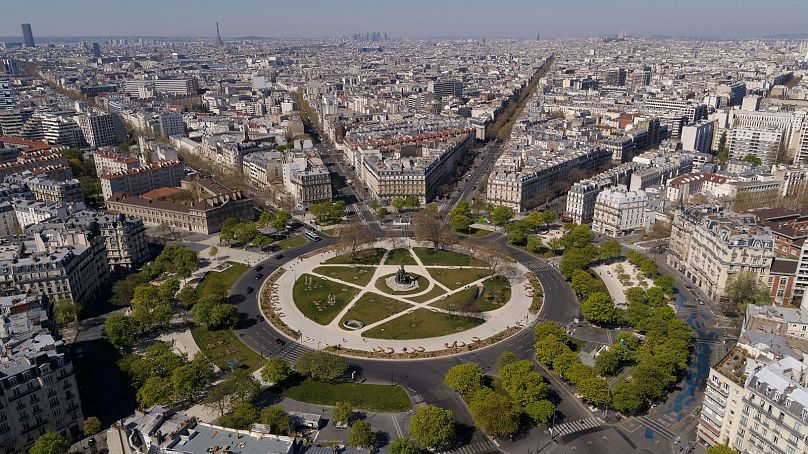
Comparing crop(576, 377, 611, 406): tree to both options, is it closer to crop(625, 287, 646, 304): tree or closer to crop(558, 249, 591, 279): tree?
crop(625, 287, 646, 304): tree

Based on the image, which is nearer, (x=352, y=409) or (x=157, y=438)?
(x=157, y=438)

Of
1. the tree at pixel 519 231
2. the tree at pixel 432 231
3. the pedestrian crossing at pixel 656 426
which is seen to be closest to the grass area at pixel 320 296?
the tree at pixel 432 231

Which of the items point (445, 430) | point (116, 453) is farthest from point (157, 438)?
point (445, 430)

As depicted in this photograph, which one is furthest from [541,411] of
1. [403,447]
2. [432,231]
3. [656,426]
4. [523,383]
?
[432,231]

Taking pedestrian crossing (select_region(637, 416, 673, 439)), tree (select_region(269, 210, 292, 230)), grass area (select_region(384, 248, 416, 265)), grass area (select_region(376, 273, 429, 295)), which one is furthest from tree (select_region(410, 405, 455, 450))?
tree (select_region(269, 210, 292, 230))

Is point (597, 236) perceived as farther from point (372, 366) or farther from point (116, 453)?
point (116, 453)

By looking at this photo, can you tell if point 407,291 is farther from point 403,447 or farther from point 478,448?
point 403,447

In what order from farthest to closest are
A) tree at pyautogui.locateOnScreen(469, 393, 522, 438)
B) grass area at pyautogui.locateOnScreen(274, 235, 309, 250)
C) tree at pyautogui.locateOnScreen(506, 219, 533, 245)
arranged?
grass area at pyautogui.locateOnScreen(274, 235, 309, 250) < tree at pyautogui.locateOnScreen(506, 219, 533, 245) < tree at pyautogui.locateOnScreen(469, 393, 522, 438)
